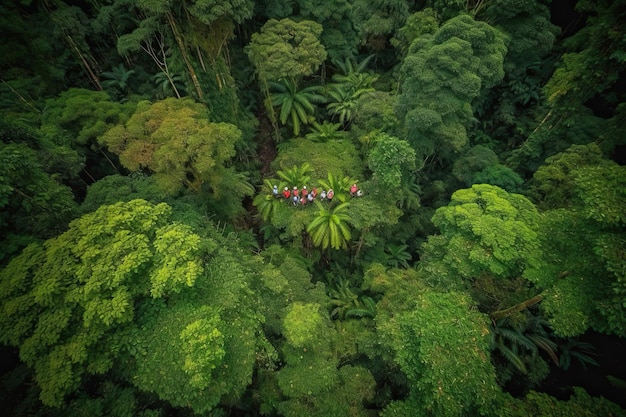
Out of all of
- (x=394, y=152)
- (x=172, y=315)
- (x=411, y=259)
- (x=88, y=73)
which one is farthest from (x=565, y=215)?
(x=88, y=73)

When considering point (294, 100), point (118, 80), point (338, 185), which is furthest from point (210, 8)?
point (338, 185)

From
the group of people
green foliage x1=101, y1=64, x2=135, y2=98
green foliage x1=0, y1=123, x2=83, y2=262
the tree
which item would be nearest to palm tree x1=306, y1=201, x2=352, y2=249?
the group of people

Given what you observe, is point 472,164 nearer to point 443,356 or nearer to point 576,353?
point 576,353

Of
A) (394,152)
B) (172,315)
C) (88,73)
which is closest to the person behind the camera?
(172,315)

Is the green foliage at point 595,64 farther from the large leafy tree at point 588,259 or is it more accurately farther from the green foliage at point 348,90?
the green foliage at point 348,90

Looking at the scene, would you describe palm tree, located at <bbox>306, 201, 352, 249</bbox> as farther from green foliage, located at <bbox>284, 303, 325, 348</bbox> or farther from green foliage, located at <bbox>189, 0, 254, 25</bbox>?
green foliage, located at <bbox>189, 0, 254, 25</bbox>

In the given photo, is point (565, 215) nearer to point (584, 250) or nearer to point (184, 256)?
point (584, 250)
